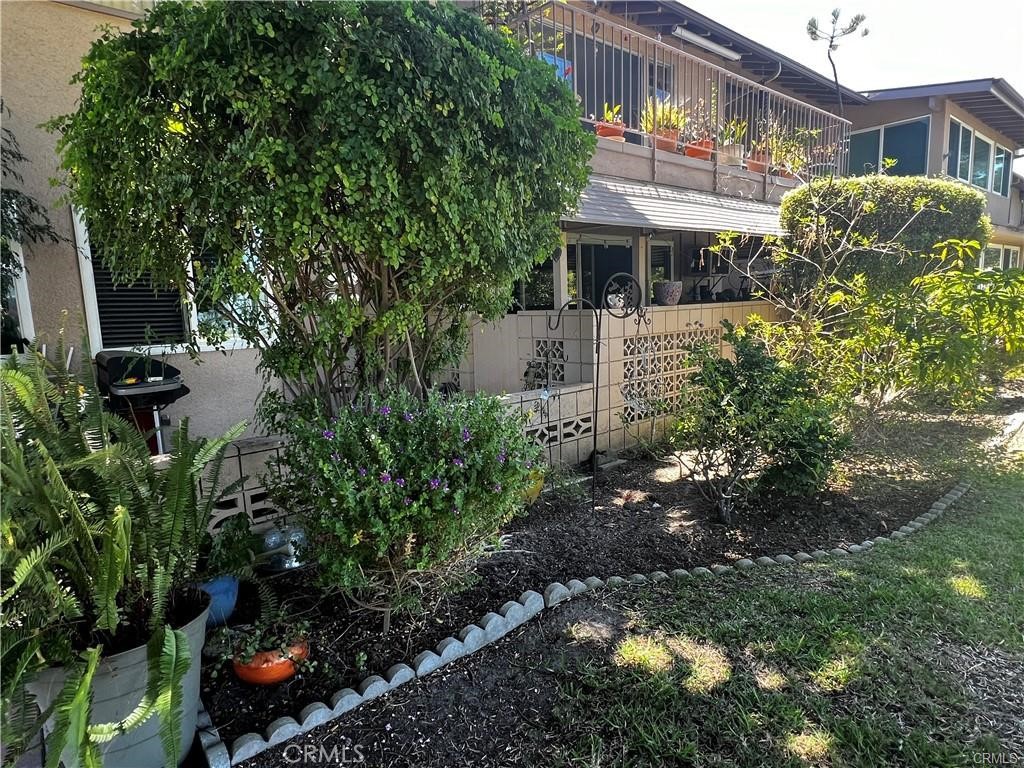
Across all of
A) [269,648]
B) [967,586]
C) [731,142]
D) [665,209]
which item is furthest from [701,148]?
[269,648]

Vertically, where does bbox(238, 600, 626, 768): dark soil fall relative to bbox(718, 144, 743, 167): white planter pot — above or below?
below

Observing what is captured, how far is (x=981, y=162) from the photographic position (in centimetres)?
1784

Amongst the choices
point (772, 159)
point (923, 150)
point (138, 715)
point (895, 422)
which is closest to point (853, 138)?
point (923, 150)

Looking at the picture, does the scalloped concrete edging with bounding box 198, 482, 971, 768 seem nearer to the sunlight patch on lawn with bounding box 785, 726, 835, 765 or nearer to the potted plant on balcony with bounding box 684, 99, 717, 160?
the sunlight patch on lawn with bounding box 785, 726, 835, 765

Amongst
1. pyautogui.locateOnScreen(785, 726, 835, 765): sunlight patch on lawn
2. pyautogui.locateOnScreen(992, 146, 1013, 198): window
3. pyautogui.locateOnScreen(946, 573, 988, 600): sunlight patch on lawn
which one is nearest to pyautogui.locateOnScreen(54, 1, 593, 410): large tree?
pyautogui.locateOnScreen(785, 726, 835, 765): sunlight patch on lawn

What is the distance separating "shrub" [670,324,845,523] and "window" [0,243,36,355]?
580 cm

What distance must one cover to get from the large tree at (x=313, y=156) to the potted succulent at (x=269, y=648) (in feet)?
4.32

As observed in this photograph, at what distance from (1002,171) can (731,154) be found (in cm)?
1573

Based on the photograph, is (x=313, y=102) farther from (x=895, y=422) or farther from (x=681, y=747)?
(x=895, y=422)

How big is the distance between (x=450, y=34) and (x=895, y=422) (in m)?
7.04

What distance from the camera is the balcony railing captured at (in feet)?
29.3

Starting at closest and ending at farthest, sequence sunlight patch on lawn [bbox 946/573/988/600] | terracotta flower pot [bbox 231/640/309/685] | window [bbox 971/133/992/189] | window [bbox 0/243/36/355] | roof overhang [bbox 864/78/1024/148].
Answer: terracotta flower pot [bbox 231/640/309/685]
sunlight patch on lawn [bbox 946/573/988/600]
window [bbox 0/243/36/355]
roof overhang [bbox 864/78/1024/148]
window [bbox 971/133/992/189]

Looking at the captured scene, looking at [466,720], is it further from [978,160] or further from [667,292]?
[978,160]

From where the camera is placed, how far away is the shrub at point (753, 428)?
4.65 meters
